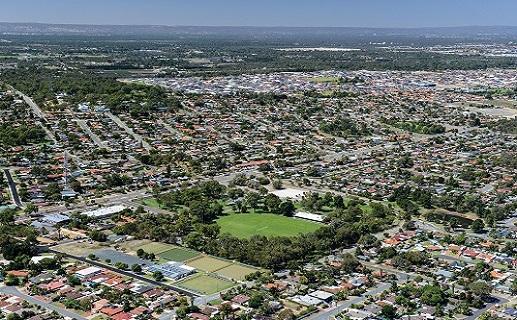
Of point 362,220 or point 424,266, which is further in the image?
point 362,220

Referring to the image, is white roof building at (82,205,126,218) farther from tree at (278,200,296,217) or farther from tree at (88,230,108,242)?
tree at (278,200,296,217)

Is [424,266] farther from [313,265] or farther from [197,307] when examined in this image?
[197,307]

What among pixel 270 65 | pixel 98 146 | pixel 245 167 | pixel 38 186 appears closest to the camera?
pixel 38 186

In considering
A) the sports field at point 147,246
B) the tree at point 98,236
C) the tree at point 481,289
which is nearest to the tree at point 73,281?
the sports field at point 147,246

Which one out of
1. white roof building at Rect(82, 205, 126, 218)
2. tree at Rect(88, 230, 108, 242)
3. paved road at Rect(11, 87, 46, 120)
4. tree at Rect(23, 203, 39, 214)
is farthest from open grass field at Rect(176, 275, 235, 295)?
paved road at Rect(11, 87, 46, 120)

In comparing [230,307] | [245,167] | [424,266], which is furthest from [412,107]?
[230,307]

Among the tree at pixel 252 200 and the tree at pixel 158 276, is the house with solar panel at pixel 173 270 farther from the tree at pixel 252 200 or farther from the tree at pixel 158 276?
the tree at pixel 252 200
